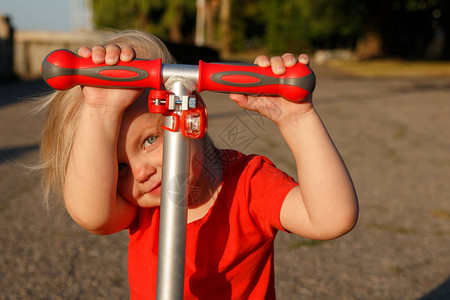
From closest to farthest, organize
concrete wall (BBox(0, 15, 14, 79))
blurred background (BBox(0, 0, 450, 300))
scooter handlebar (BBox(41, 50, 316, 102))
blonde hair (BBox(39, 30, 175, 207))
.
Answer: scooter handlebar (BBox(41, 50, 316, 102)) → blonde hair (BBox(39, 30, 175, 207)) → blurred background (BBox(0, 0, 450, 300)) → concrete wall (BBox(0, 15, 14, 79))

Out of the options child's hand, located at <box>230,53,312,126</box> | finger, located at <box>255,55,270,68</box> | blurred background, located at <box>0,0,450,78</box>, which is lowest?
blurred background, located at <box>0,0,450,78</box>

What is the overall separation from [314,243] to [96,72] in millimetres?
2449

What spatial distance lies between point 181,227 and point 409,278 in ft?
6.94

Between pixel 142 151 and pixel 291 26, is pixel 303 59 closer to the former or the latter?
pixel 142 151

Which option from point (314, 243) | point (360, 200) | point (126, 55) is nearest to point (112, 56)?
point (126, 55)

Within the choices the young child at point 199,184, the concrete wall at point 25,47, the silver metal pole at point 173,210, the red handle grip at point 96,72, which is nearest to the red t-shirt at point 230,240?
the young child at point 199,184

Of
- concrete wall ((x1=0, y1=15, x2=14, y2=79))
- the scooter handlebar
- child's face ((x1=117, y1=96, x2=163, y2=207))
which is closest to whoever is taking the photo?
the scooter handlebar

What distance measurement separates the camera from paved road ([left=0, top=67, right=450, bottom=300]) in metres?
2.55

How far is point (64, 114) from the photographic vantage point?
1324mm

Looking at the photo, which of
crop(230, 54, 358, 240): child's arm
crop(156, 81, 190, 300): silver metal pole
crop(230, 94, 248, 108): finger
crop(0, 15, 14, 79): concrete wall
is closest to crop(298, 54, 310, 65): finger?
crop(230, 54, 358, 240): child's arm

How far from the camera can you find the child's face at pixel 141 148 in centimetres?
114

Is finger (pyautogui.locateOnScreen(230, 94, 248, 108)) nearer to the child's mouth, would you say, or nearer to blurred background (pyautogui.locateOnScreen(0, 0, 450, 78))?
the child's mouth

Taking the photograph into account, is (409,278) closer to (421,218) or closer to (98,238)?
(421,218)

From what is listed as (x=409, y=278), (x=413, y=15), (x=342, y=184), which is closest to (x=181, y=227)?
(x=342, y=184)
